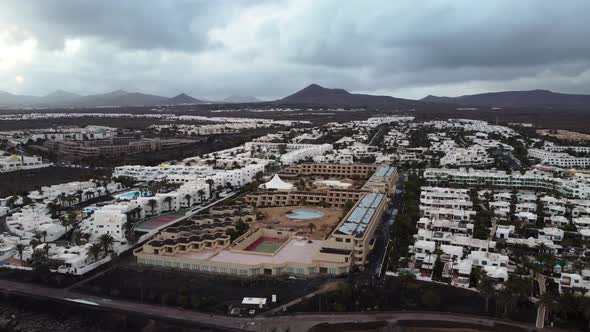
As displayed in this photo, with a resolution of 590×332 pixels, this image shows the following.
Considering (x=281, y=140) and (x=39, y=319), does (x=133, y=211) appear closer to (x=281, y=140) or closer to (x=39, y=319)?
(x=39, y=319)

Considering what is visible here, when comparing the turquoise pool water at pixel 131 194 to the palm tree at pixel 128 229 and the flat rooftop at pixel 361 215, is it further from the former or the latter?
the flat rooftop at pixel 361 215

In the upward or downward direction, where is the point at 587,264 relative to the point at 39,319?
upward

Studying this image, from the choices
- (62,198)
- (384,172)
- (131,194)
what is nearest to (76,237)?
(62,198)

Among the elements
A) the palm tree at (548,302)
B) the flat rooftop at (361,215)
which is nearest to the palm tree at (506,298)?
the palm tree at (548,302)

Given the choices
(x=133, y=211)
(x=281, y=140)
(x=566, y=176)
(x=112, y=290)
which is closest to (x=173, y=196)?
(x=133, y=211)

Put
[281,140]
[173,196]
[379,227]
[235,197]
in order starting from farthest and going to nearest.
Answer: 1. [281,140]
2. [235,197]
3. [173,196]
4. [379,227]

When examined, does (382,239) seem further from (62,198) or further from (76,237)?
(62,198)
